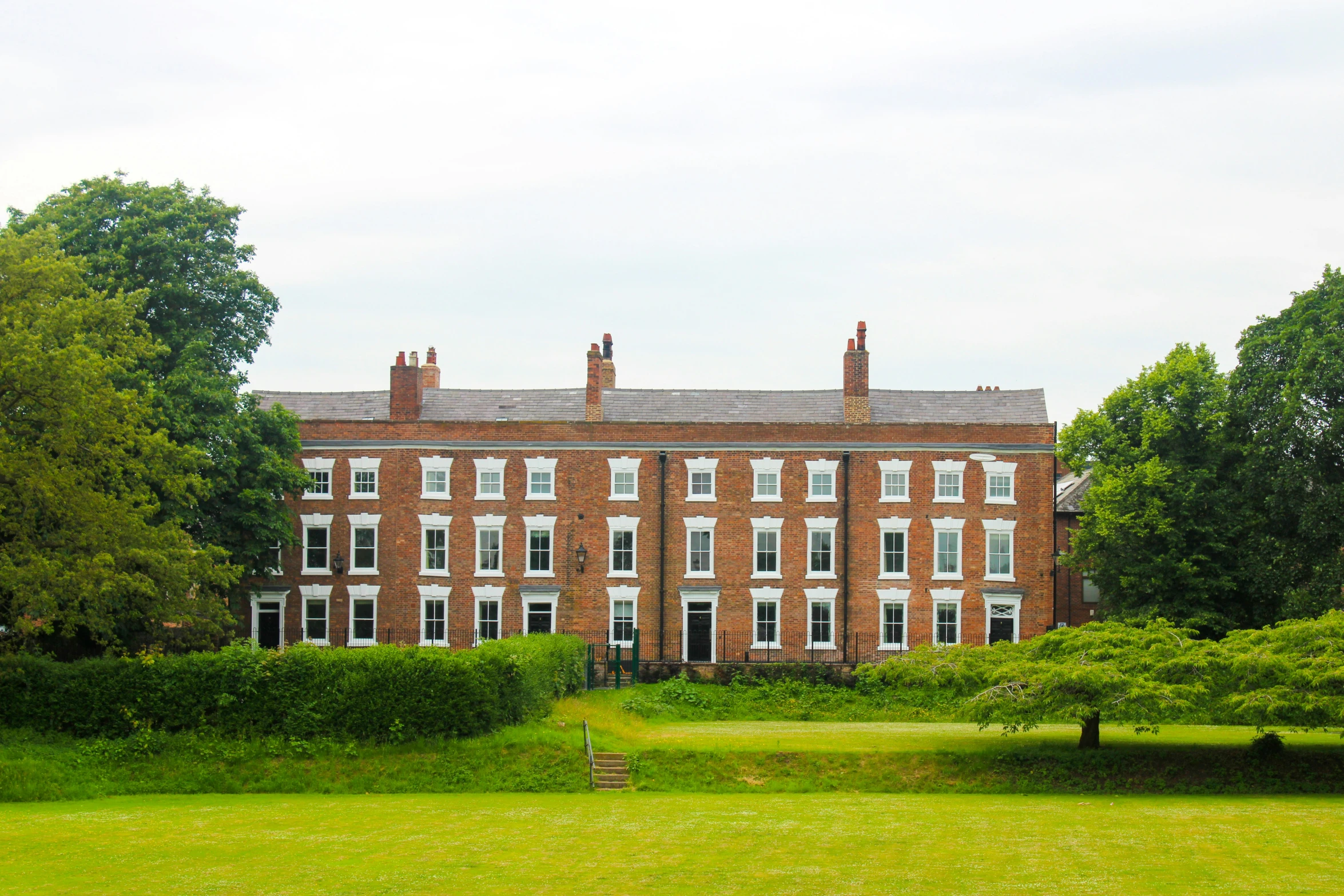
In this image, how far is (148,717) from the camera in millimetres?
28625

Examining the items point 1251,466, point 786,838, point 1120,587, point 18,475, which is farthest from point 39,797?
point 1251,466

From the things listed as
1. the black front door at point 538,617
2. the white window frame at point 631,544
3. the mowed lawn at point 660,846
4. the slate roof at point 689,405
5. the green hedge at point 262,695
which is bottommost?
the mowed lawn at point 660,846

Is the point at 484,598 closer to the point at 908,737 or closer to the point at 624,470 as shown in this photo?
the point at 624,470

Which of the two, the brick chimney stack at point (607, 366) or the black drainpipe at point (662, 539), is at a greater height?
the brick chimney stack at point (607, 366)

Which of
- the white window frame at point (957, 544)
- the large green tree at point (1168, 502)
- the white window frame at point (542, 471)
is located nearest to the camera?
the large green tree at point (1168, 502)

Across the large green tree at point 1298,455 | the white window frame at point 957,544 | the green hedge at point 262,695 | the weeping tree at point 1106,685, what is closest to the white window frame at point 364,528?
the green hedge at point 262,695

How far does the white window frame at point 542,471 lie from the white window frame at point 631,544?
227 cm

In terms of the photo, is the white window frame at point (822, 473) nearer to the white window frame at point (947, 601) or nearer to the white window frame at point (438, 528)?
the white window frame at point (947, 601)

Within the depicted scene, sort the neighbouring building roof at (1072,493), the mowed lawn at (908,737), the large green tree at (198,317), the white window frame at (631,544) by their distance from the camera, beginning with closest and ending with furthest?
the mowed lawn at (908,737) < the large green tree at (198,317) < the white window frame at (631,544) < the neighbouring building roof at (1072,493)

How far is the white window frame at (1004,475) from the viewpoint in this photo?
45594 millimetres

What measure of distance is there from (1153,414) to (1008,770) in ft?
58.8

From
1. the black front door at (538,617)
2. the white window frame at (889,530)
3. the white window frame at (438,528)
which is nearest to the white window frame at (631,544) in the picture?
the black front door at (538,617)

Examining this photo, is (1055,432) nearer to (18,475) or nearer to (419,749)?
(419,749)

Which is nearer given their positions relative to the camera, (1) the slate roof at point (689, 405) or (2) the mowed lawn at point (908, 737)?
(2) the mowed lawn at point (908, 737)
